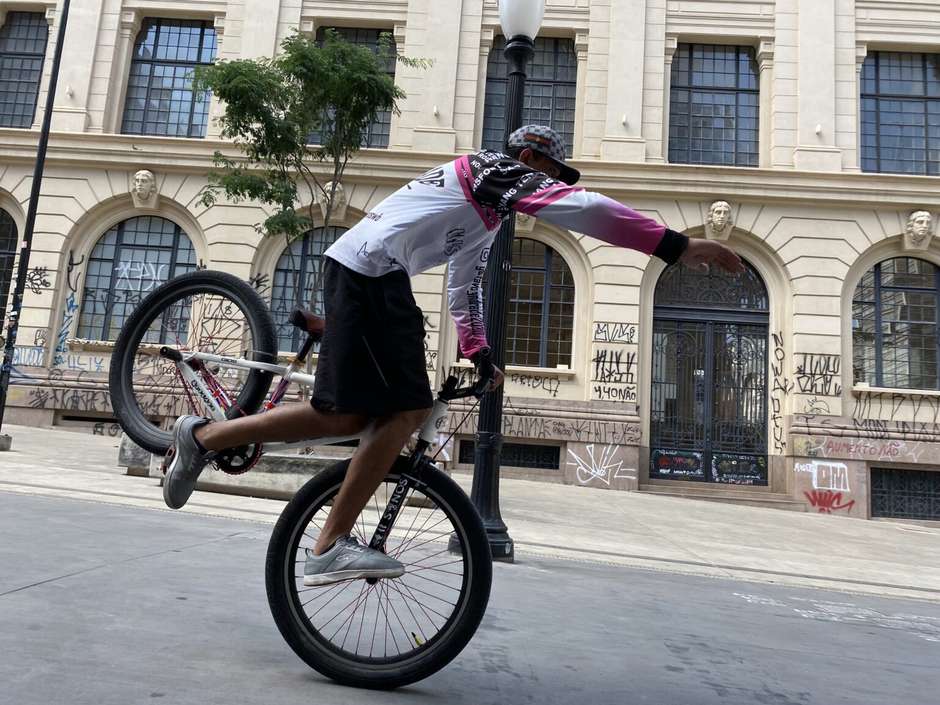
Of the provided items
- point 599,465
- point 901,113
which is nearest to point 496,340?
point 599,465

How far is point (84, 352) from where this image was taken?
1762 centimetres

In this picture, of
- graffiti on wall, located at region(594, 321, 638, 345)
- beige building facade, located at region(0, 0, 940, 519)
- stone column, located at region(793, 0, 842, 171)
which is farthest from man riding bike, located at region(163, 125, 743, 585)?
stone column, located at region(793, 0, 842, 171)

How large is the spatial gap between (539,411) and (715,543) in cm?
772

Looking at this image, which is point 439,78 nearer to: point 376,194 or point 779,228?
point 376,194

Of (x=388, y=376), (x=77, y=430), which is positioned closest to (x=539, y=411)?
(x=77, y=430)

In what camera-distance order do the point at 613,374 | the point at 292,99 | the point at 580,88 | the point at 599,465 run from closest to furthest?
the point at 292,99, the point at 599,465, the point at 613,374, the point at 580,88

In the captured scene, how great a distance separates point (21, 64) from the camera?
1941 centimetres

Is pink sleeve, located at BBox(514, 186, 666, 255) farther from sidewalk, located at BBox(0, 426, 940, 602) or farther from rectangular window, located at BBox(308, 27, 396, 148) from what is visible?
rectangular window, located at BBox(308, 27, 396, 148)

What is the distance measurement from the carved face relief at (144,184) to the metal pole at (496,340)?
14.1 meters

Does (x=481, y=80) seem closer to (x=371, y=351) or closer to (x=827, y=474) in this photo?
(x=827, y=474)

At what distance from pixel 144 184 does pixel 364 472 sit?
1777 cm

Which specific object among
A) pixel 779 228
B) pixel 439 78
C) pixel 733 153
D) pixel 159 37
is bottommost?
Answer: pixel 779 228

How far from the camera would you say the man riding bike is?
2.39 metres

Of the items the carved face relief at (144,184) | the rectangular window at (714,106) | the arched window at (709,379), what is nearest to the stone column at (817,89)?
the rectangular window at (714,106)
